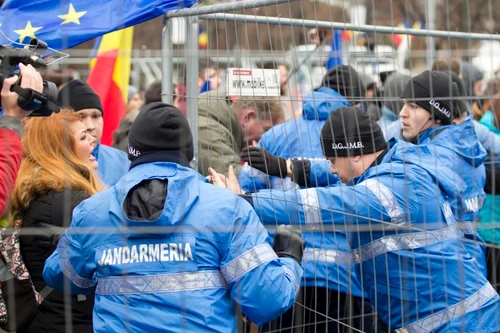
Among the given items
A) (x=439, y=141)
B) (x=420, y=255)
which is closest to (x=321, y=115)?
(x=439, y=141)

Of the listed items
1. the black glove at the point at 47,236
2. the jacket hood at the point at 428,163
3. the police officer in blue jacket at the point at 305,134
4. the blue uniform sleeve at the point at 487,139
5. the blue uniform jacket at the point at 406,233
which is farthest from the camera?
the blue uniform sleeve at the point at 487,139

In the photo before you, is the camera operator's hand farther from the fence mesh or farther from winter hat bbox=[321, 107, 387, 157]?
winter hat bbox=[321, 107, 387, 157]

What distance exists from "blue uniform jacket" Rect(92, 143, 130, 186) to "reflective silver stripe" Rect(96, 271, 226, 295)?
78.3 inches

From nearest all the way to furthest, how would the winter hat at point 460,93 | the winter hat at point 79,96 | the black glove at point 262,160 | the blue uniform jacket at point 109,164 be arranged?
1. the black glove at point 262,160
2. the winter hat at point 79,96
3. the winter hat at point 460,93
4. the blue uniform jacket at point 109,164

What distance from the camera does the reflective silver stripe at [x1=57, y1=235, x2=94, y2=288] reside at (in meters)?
3.01

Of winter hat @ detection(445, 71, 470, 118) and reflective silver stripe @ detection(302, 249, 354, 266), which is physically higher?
winter hat @ detection(445, 71, 470, 118)

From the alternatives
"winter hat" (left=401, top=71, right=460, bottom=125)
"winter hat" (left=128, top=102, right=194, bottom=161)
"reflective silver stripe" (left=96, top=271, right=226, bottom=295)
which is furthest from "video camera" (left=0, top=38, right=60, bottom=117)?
"winter hat" (left=401, top=71, right=460, bottom=125)

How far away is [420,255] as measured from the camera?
3.50m

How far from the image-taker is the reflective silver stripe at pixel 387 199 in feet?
11.3

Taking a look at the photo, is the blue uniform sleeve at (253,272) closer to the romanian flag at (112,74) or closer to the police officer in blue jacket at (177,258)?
the police officer in blue jacket at (177,258)

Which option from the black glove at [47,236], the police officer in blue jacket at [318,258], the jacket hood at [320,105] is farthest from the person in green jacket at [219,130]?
the black glove at [47,236]

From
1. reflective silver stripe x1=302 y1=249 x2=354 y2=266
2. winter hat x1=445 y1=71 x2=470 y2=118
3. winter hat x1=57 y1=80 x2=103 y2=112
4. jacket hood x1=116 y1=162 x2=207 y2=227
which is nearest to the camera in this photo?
jacket hood x1=116 y1=162 x2=207 y2=227

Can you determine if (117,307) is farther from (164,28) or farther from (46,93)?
(164,28)

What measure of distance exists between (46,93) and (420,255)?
1.64 m
